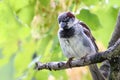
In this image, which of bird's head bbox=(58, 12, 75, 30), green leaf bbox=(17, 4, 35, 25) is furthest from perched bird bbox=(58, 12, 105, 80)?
green leaf bbox=(17, 4, 35, 25)

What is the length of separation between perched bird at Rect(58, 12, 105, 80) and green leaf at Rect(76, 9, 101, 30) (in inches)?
1.5

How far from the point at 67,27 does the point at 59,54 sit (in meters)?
0.10

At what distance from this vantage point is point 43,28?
4.99 ft

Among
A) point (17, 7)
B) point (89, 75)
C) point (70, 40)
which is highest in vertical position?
point (17, 7)

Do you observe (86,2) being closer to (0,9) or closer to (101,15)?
(101,15)

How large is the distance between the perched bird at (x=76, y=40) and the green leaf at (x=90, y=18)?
0.04 m

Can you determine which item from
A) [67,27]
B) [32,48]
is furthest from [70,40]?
[32,48]

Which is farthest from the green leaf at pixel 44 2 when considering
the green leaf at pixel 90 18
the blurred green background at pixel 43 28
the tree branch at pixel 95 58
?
the tree branch at pixel 95 58

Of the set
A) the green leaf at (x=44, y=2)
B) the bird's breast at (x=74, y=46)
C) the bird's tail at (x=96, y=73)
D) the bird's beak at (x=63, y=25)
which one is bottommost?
the bird's tail at (x=96, y=73)

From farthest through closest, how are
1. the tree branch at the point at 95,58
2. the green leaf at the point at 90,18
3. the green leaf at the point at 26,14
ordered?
the green leaf at the point at 26,14
the green leaf at the point at 90,18
the tree branch at the point at 95,58

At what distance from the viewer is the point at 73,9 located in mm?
1480

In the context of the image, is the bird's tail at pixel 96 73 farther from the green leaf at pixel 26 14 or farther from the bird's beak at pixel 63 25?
the green leaf at pixel 26 14

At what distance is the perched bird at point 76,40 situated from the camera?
4.83 ft

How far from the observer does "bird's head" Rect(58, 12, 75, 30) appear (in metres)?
1.41
